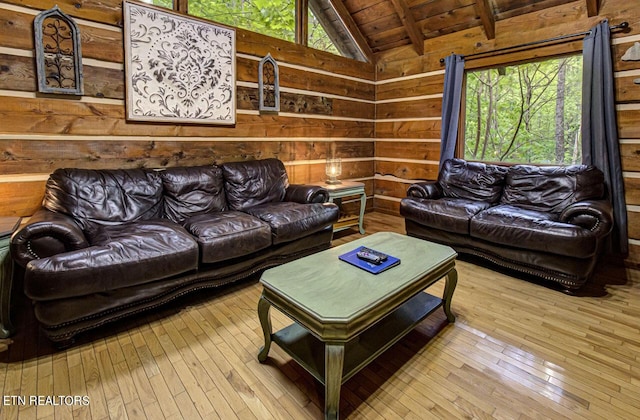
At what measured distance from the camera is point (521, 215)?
288cm

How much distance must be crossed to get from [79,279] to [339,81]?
3.78 m

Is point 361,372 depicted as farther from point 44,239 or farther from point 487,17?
point 487,17

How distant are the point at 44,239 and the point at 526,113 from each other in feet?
14.7

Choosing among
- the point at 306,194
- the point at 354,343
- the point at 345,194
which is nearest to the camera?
the point at 354,343

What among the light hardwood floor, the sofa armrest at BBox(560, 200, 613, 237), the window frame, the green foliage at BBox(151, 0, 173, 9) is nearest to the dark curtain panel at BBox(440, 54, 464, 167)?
the window frame

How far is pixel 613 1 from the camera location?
121 inches

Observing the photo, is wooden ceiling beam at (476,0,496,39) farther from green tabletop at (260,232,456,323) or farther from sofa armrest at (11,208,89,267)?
sofa armrest at (11,208,89,267)

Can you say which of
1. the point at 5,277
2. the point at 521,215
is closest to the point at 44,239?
the point at 5,277

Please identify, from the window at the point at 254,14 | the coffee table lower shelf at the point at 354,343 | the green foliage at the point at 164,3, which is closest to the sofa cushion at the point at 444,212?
the coffee table lower shelf at the point at 354,343

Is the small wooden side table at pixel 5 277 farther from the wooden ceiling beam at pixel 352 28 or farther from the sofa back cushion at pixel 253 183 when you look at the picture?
the wooden ceiling beam at pixel 352 28

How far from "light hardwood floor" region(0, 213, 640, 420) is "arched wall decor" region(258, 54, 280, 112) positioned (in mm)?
2300

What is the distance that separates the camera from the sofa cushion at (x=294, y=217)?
9.15ft

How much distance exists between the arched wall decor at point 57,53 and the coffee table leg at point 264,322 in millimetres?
2258

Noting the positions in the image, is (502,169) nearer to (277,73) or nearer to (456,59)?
(456,59)
